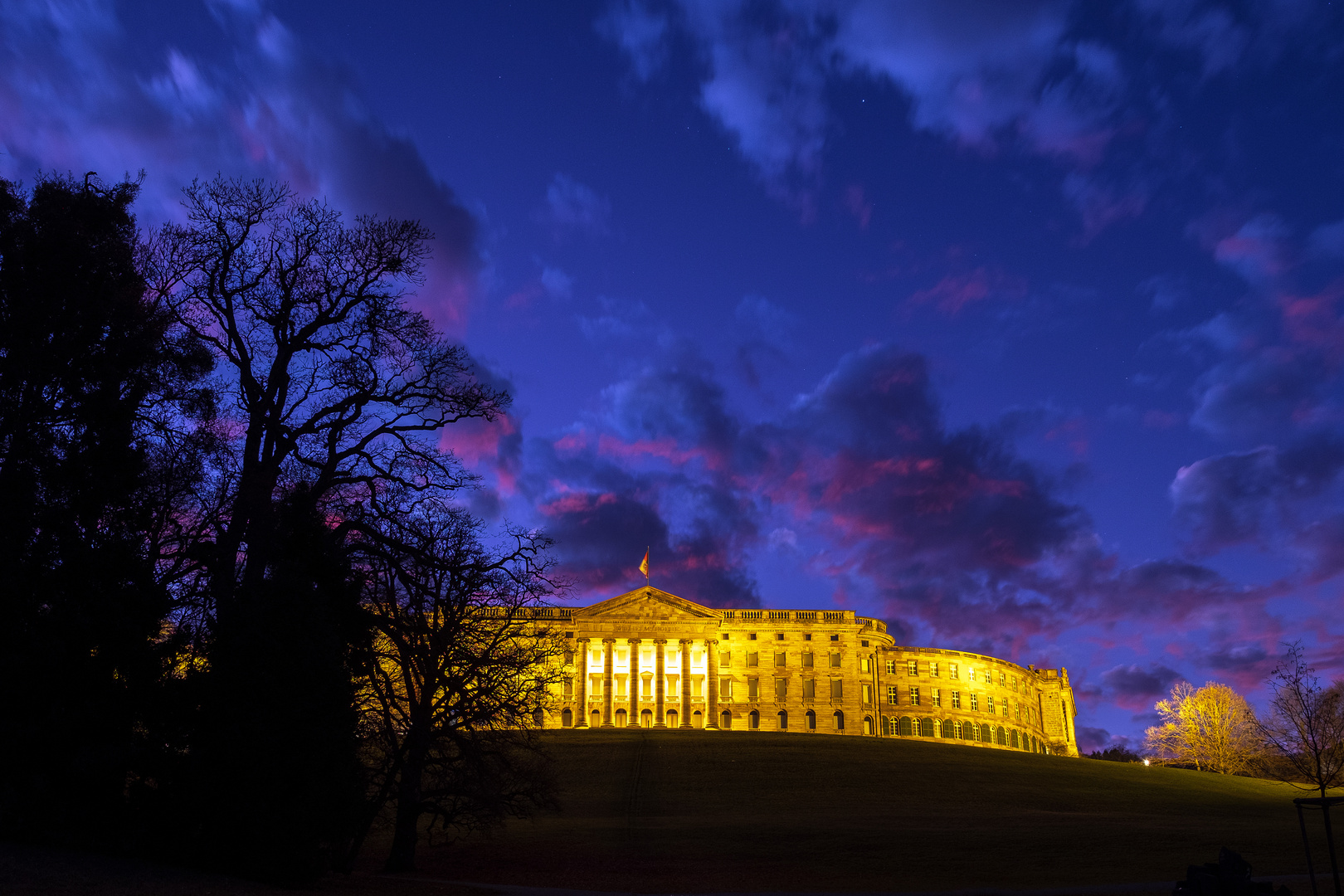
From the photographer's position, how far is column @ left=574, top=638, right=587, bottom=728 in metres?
106

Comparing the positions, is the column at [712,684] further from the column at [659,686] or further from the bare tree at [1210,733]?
the bare tree at [1210,733]

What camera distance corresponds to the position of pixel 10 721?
1920cm

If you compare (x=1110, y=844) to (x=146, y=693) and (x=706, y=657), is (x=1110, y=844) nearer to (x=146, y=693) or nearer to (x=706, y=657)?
(x=146, y=693)

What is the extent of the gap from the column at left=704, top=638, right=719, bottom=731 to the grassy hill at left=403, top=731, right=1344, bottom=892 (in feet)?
104

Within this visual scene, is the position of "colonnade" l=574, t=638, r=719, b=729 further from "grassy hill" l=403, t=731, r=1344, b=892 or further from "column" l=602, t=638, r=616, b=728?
"grassy hill" l=403, t=731, r=1344, b=892

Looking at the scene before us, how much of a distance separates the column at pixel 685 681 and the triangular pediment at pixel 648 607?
3053mm

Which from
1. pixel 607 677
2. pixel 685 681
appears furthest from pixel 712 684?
pixel 607 677

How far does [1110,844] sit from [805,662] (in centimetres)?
7767

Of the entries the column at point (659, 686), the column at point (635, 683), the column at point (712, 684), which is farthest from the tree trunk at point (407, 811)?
the column at point (712, 684)

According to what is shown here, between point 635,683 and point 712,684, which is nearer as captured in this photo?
point 635,683

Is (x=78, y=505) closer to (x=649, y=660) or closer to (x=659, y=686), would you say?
(x=659, y=686)

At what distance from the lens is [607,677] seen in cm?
10925

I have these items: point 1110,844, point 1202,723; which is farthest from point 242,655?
point 1202,723

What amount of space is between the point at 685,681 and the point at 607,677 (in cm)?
917
